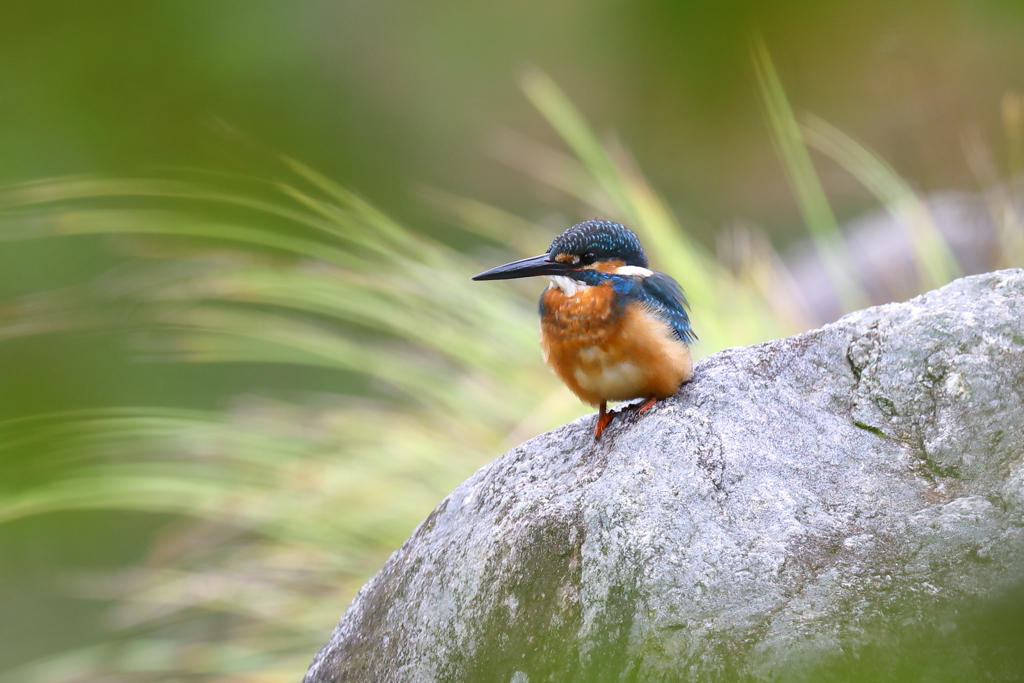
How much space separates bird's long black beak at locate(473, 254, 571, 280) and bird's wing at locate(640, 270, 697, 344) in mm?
209

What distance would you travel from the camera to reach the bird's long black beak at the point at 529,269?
212 centimetres

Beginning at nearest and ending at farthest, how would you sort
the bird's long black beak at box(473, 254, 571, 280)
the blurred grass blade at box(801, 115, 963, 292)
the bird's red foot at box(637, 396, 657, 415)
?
1. the bird's red foot at box(637, 396, 657, 415)
2. the bird's long black beak at box(473, 254, 571, 280)
3. the blurred grass blade at box(801, 115, 963, 292)

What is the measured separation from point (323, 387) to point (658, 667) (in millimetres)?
6012

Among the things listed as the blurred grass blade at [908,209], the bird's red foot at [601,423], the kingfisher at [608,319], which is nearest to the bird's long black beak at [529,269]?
the kingfisher at [608,319]

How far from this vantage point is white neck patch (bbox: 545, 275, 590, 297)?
86.0 inches

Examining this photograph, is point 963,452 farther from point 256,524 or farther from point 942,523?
point 256,524

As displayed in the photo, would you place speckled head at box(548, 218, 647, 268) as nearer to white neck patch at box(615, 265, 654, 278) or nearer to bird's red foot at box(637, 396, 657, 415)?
white neck patch at box(615, 265, 654, 278)

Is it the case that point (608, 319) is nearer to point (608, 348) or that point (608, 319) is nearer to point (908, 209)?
point (608, 348)

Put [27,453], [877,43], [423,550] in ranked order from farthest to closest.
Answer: [877,43], [27,453], [423,550]

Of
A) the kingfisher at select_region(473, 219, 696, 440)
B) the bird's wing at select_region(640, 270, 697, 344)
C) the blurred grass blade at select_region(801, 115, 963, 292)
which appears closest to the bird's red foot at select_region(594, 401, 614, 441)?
the kingfisher at select_region(473, 219, 696, 440)

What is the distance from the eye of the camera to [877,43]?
234cm

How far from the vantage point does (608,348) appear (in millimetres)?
2080

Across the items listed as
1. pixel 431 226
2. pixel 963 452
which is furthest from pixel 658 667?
pixel 431 226

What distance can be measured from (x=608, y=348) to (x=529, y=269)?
280 millimetres
